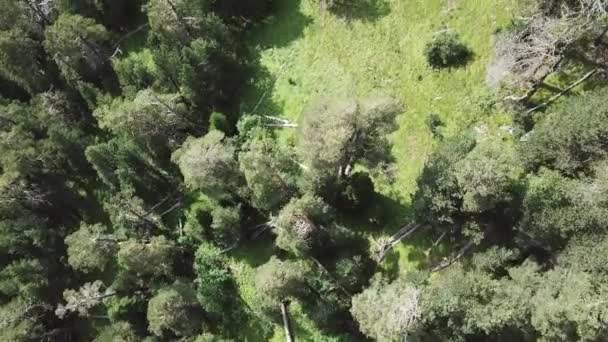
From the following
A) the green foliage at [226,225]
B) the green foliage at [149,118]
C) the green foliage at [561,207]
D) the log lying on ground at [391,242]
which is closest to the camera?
the green foliage at [561,207]

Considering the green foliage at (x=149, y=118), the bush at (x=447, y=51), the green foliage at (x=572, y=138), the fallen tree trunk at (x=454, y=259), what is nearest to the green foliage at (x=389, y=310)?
the fallen tree trunk at (x=454, y=259)

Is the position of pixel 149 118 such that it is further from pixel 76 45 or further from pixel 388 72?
pixel 388 72

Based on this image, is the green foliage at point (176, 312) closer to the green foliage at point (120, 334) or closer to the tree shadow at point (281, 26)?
the green foliage at point (120, 334)

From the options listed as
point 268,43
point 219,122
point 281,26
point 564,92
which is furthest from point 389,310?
point 281,26

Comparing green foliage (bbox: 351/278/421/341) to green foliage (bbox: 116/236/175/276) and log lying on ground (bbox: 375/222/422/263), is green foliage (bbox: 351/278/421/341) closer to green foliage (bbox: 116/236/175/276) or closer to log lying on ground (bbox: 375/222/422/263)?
log lying on ground (bbox: 375/222/422/263)

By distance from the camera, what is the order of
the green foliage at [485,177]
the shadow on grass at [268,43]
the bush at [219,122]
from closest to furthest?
the green foliage at [485,177] < the bush at [219,122] < the shadow on grass at [268,43]

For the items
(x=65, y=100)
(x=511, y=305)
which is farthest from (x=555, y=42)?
(x=65, y=100)
